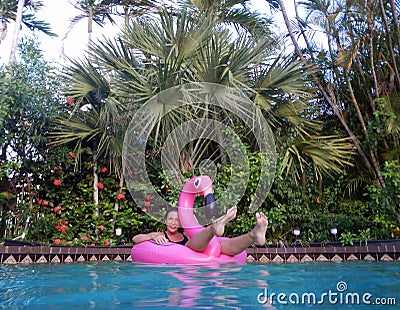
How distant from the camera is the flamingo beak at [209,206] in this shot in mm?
5379

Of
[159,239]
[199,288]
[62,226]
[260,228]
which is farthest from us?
[62,226]

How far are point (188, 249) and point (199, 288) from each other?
1.82 m

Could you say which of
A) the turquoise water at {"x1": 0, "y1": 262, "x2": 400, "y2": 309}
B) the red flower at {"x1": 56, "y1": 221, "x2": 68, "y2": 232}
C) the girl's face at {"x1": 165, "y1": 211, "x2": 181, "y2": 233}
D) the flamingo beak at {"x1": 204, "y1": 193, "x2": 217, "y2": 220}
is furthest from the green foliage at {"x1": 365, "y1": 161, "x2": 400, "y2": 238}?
A: the red flower at {"x1": 56, "y1": 221, "x2": 68, "y2": 232}

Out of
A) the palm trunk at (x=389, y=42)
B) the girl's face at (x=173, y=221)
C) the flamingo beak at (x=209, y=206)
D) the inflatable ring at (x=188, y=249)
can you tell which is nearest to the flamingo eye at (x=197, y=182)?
the inflatable ring at (x=188, y=249)

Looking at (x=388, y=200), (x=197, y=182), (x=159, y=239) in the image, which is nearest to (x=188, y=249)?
(x=159, y=239)

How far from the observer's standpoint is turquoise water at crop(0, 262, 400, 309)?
2582 millimetres

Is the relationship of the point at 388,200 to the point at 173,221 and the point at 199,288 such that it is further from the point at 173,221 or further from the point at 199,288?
the point at 199,288

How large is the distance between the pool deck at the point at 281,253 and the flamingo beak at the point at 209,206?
0.73 m

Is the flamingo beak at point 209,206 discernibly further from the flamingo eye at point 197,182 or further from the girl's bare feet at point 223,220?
the girl's bare feet at point 223,220

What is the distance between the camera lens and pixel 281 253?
19.4 feet

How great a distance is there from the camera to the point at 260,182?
6.64 metres

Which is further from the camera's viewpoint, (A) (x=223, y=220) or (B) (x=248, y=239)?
(B) (x=248, y=239)

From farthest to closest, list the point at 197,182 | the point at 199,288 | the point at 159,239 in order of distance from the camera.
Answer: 1. the point at 197,182
2. the point at 159,239
3. the point at 199,288

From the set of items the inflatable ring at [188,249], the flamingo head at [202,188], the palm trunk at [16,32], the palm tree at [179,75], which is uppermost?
the palm trunk at [16,32]
